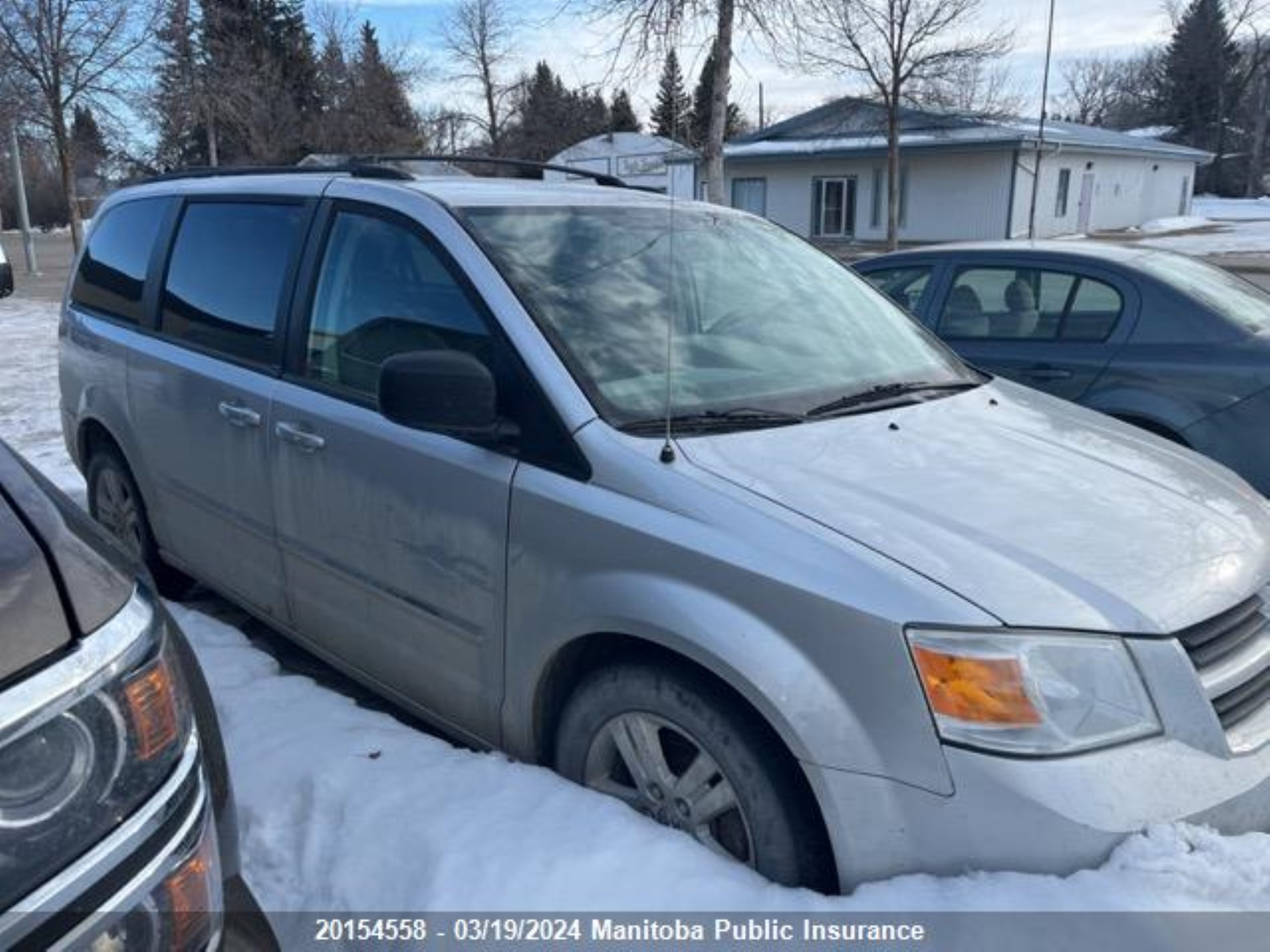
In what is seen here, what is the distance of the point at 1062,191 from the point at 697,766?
113 feet

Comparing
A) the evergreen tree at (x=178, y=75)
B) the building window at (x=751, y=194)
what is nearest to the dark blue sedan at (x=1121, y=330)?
the evergreen tree at (x=178, y=75)

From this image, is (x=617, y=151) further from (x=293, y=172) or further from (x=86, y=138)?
(x=293, y=172)

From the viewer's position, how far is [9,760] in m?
1.18

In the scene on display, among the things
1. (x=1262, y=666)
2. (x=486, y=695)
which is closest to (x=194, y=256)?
(x=486, y=695)

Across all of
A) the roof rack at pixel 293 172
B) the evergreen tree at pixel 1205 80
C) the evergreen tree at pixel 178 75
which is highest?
the evergreen tree at pixel 1205 80

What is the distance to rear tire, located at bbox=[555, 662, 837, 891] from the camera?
215cm

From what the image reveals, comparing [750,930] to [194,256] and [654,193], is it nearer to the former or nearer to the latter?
[654,193]

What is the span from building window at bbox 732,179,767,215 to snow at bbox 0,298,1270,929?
32.4 m

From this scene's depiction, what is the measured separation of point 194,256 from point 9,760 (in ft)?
10.5

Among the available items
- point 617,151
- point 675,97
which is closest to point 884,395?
point 675,97

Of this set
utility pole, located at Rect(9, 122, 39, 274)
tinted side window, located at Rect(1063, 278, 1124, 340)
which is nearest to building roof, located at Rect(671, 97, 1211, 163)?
utility pole, located at Rect(9, 122, 39, 274)

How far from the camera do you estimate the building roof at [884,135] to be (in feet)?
92.1

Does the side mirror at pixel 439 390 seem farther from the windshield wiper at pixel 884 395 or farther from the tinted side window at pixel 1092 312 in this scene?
the tinted side window at pixel 1092 312

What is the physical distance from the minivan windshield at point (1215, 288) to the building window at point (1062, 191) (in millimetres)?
28836
